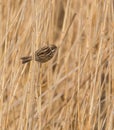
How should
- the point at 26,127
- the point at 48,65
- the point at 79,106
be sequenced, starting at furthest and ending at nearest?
the point at 48,65 < the point at 79,106 < the point at 26,127

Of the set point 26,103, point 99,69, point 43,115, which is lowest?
point 43,115

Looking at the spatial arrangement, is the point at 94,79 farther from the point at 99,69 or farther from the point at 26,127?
the point at 26,127

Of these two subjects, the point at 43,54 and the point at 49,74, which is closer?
the point at 43,54

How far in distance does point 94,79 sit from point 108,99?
0.21 metres

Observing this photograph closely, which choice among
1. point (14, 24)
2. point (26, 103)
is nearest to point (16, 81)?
point (26, 103)

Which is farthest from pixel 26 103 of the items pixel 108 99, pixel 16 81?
pixel 108 99

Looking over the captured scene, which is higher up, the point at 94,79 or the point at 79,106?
the point at 94,79

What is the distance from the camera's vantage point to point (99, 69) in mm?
1893

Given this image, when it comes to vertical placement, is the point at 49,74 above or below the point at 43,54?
below

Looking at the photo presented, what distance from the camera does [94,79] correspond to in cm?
188

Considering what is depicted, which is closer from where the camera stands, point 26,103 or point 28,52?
point 26,103

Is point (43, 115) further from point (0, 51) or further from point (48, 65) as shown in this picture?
point (0, 51)

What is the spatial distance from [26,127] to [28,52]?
1.76ft

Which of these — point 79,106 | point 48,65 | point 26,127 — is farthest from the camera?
point 48,65
